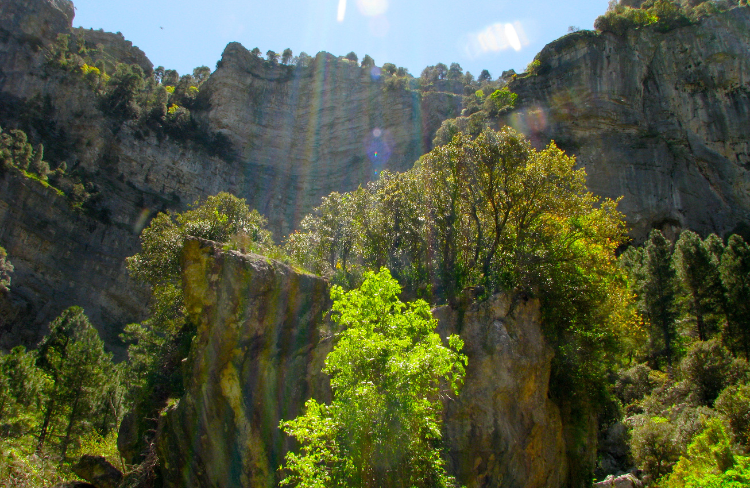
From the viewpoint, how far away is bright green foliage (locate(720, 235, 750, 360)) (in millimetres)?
26812

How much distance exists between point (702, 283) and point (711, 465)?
18.1m

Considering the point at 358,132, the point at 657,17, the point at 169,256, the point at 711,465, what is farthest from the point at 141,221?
the point at 657,17

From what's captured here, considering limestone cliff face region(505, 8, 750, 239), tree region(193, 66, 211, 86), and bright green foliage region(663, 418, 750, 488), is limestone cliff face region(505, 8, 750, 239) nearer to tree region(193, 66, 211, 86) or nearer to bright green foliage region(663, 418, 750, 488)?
bright green foliage region(663, 418, 750, 488)

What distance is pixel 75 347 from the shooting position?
29.7 metres

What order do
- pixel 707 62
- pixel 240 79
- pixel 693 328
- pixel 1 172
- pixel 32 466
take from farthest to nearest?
pixel 240 79 < pixel 707 62 < pixel 1 172 < pixel 693 328 < pixel 32 466

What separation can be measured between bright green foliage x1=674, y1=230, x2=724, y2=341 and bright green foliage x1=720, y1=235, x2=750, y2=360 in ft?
3.34

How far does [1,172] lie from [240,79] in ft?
102

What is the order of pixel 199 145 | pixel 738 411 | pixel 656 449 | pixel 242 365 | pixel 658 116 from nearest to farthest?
pixel 242 365
pixel 738 411
pixel 656 449
pixel 658 116
pixel 199 145

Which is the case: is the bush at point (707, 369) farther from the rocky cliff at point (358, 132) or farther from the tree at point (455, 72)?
the tree at point (455, 72)

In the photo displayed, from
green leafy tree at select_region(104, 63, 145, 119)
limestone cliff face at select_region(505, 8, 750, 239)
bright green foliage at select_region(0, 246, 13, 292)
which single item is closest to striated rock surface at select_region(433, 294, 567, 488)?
limestone cliff face at select_region(505, 8, 750, 239)

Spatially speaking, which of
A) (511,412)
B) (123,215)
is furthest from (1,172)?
(511,412)

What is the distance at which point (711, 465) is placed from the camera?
15.3 metres

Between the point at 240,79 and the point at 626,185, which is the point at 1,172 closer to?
the point at 240,79

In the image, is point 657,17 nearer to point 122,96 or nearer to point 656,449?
point 656,449
